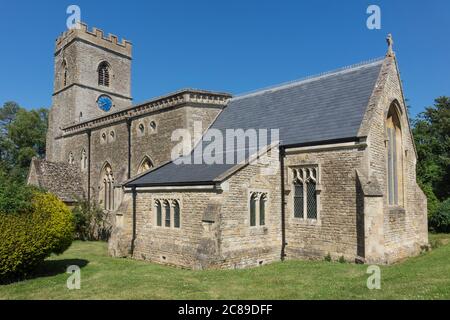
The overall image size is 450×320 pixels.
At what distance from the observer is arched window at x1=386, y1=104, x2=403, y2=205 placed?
53.8 ft

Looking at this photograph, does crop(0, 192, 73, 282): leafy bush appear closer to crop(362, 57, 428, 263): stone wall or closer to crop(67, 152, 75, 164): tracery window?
crop(362, 57, 428, 263): stone wall

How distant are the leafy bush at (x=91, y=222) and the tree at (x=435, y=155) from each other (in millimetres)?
25003

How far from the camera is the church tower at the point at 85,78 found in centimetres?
3522

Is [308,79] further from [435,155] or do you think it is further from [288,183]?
[435,155]

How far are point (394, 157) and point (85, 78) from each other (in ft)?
97.0

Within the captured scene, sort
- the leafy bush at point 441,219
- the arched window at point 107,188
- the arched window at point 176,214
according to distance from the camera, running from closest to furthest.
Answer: the arched window at point 176,214
the leafy bush at point 441,219
the arched window at point 107,188

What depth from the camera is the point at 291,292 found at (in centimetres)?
986

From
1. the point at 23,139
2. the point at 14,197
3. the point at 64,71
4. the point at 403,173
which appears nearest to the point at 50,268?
the point at 14,197

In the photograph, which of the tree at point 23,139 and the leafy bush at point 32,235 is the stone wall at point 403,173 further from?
the tree at point 23,139

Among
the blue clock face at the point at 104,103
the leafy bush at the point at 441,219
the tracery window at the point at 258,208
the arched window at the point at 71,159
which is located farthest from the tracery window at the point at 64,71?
the leafy bush at the point at 441,219

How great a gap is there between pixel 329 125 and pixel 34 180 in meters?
22.3

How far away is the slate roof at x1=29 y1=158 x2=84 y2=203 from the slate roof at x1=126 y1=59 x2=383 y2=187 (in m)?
12.1

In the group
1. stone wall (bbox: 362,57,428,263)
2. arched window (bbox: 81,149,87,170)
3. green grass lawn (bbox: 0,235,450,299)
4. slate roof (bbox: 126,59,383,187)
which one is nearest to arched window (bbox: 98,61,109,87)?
arched window (bbox: 81,149,87,170)
